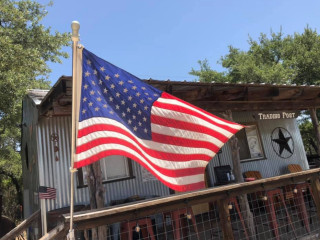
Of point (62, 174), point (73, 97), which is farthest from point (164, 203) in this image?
point (62, 174)

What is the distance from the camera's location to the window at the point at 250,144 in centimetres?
1015

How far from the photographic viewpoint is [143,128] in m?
3.20

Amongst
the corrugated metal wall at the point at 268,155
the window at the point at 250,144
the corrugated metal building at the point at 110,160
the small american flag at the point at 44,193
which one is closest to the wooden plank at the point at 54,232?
the corrugated metal building at the point at 110,160

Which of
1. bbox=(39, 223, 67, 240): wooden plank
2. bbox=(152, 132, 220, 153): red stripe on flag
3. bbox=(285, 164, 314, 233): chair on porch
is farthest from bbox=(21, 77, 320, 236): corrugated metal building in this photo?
bbox=(39, 223, 67, 240): wooden plank

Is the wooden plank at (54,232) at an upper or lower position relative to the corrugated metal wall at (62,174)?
lower

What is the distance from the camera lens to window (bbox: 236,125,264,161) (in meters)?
10.1

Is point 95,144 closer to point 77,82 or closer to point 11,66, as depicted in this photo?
point 77,82

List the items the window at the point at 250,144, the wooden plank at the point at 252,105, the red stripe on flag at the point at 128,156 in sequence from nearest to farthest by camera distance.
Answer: the red stripe on flag at the point at 128,156 → the wooden plank at the point at 252,105 → the window at the point at 250,144

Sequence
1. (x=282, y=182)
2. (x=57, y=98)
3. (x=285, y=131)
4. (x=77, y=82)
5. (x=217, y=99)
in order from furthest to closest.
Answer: (x=285, y=131), (x=217, y=99), (x=57, y=98), (x=282, y=182), (x=77, y=82)

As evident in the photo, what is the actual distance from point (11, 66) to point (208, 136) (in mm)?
9599

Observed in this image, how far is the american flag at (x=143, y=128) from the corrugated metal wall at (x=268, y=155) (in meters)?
6.02

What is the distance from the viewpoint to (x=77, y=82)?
105 inches

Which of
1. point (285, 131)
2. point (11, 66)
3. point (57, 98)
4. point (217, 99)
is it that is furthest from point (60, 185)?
point (285, 131)

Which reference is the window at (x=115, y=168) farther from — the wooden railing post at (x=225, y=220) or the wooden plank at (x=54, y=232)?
the wooden plank at (x=54, y=232)
